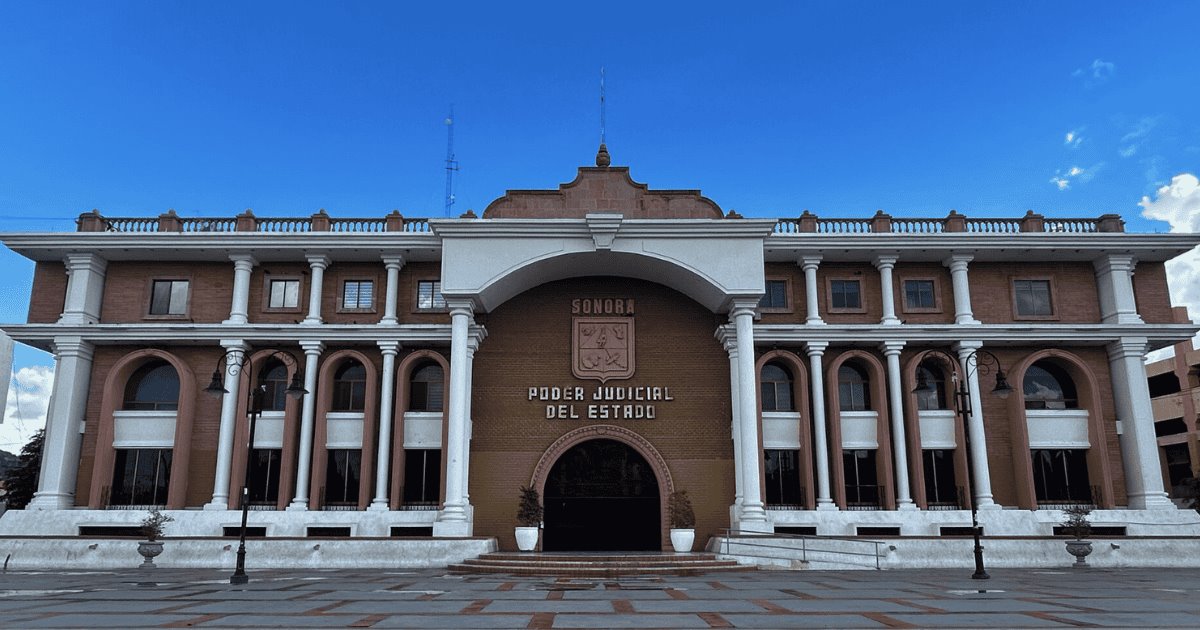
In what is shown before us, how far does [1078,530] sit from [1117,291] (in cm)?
1015

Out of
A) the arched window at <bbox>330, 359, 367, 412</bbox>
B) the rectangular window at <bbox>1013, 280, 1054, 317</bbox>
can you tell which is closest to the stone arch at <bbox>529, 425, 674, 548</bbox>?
the arched window at <bbox>330, 359, 367, 412</bbox>

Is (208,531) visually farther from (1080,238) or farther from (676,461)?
(1080,238)

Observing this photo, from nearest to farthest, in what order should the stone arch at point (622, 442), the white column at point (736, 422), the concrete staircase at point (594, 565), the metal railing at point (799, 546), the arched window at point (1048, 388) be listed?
the concrete staircase at point (594, 565)
the metal railing at point (799, 546)
the white column at point (736, 422)
the stone arch at point (622, 442)
the arched window at point (1048, 388)

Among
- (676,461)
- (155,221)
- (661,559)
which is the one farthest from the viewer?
(155,221)

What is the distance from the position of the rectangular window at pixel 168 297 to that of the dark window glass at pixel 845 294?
23013 mm

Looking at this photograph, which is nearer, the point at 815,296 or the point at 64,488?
the point at 64,488

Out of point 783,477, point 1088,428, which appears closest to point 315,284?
point 783,477

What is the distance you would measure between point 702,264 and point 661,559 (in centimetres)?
966

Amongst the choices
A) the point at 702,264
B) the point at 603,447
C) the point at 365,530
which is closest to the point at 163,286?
the point at 365,530

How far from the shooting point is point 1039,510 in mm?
27484

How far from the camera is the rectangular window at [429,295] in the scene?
1176 inches

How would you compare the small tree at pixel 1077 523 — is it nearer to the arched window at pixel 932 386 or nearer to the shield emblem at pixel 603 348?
the arched window at pixel 932 386

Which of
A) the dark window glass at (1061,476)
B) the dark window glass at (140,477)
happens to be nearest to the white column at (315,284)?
the dark window glass at (140,477)

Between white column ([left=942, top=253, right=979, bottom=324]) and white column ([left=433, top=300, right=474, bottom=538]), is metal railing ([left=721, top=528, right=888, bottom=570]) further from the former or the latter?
white column ([left=942, top=253, right=979, bottom=324])
